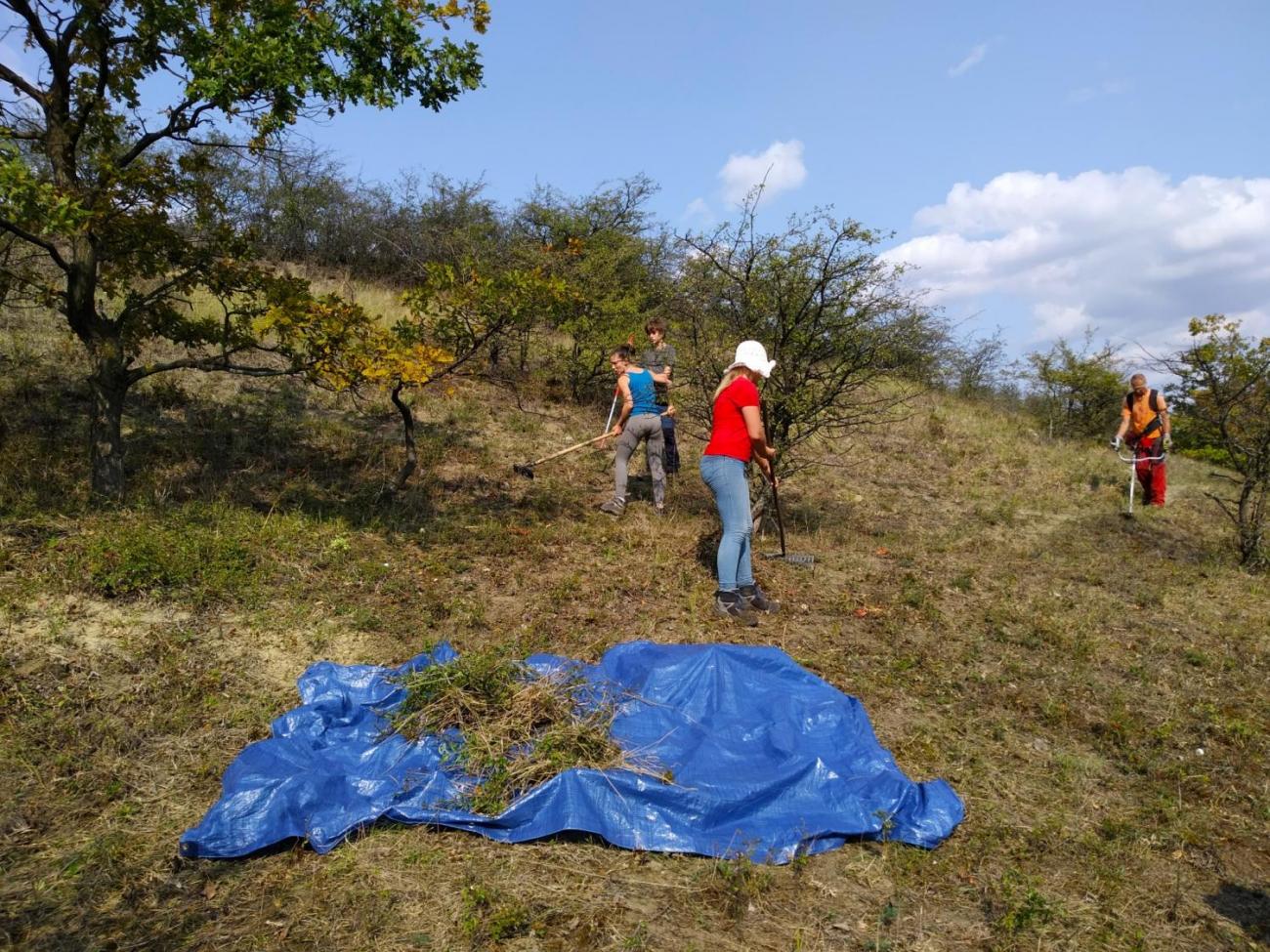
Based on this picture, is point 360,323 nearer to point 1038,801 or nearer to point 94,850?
point 94,850

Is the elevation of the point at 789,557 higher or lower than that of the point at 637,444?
lower

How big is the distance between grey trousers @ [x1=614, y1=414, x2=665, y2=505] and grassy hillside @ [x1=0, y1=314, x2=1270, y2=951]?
0.35m

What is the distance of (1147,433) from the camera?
9.57 meters

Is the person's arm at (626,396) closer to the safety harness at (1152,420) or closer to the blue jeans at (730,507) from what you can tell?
the blue jeans at (730,507)

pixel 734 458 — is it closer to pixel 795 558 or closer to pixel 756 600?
pixel 756 600

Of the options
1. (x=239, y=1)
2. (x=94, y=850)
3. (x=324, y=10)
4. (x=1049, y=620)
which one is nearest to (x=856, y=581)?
(x=1049, y=620)

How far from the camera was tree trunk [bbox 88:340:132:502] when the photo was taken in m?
5.85

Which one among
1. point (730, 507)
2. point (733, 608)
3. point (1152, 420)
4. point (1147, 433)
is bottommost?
point (733, 608)

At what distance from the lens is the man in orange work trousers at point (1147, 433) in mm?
9414

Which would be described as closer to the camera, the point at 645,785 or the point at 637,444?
→ the point at 645,785

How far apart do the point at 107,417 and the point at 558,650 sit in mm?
3801

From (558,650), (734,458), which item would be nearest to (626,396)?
(734,458)

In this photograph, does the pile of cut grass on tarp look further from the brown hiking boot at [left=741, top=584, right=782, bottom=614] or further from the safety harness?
the safety harness

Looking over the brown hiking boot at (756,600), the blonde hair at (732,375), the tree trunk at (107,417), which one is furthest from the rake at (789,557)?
the tree trunk at (107,417)
